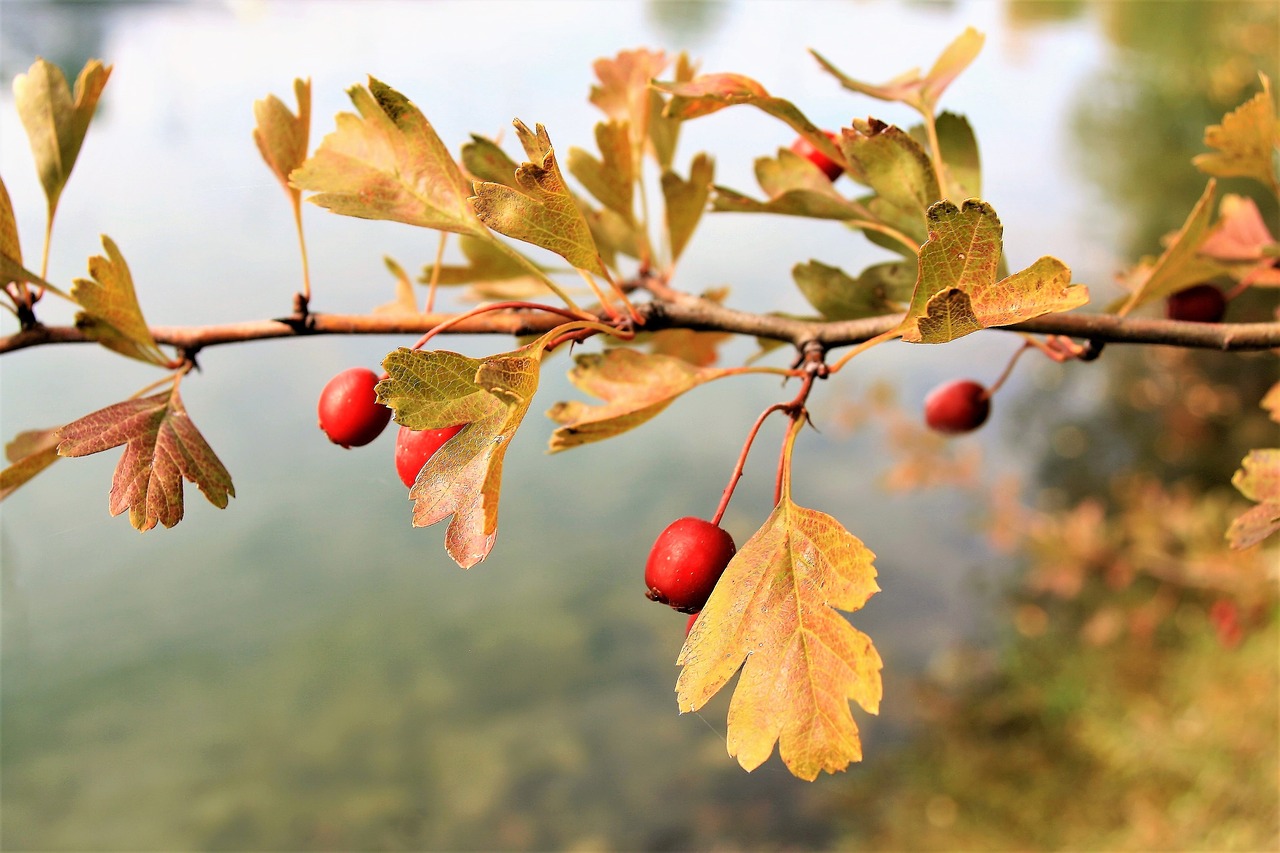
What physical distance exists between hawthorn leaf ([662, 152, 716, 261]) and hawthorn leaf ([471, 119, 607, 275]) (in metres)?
0.24

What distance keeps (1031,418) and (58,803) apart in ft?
16.2

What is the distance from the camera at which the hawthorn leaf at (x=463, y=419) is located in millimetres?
406

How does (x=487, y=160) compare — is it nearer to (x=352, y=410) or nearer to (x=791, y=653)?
(x=352, y=410)

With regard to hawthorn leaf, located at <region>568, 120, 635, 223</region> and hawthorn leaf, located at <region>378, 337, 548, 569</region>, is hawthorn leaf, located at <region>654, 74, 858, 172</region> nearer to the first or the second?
hawthorn leaf, located at <region>568, 120, 635, 223</region>

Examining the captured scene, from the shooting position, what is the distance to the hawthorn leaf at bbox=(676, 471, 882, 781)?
429mm

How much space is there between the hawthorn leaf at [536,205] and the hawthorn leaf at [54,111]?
291 millimetres

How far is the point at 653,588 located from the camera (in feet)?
1.59

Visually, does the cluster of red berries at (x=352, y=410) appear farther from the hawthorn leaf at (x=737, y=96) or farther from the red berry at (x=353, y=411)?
the hawthorn leaf at (x=737, y=96)

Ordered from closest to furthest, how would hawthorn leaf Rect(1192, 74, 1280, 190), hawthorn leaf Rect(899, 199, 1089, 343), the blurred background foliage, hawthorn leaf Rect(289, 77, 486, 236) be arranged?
hawthorn leaf Rect(899, 199, 1089, 343)
hawthorn leaf Rect(289, 77, 486, 236)
hawthorn leaf Rect(1192, 74, 1280, 190)
the blurred background foliage

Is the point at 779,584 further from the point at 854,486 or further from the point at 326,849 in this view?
the point at 854,486

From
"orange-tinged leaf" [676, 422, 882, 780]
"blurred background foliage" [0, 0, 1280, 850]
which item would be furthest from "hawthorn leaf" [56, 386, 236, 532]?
"blurred background foliage" [0, 0, 1280, 850]

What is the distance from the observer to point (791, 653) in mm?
443

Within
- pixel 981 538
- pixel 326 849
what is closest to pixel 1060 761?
pixel 981 538

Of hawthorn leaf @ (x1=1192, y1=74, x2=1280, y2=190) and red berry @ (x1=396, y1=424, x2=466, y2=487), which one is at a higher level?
hawthorn leaf @ (x1=1192, y1=74, x2=1280, y2=190)
